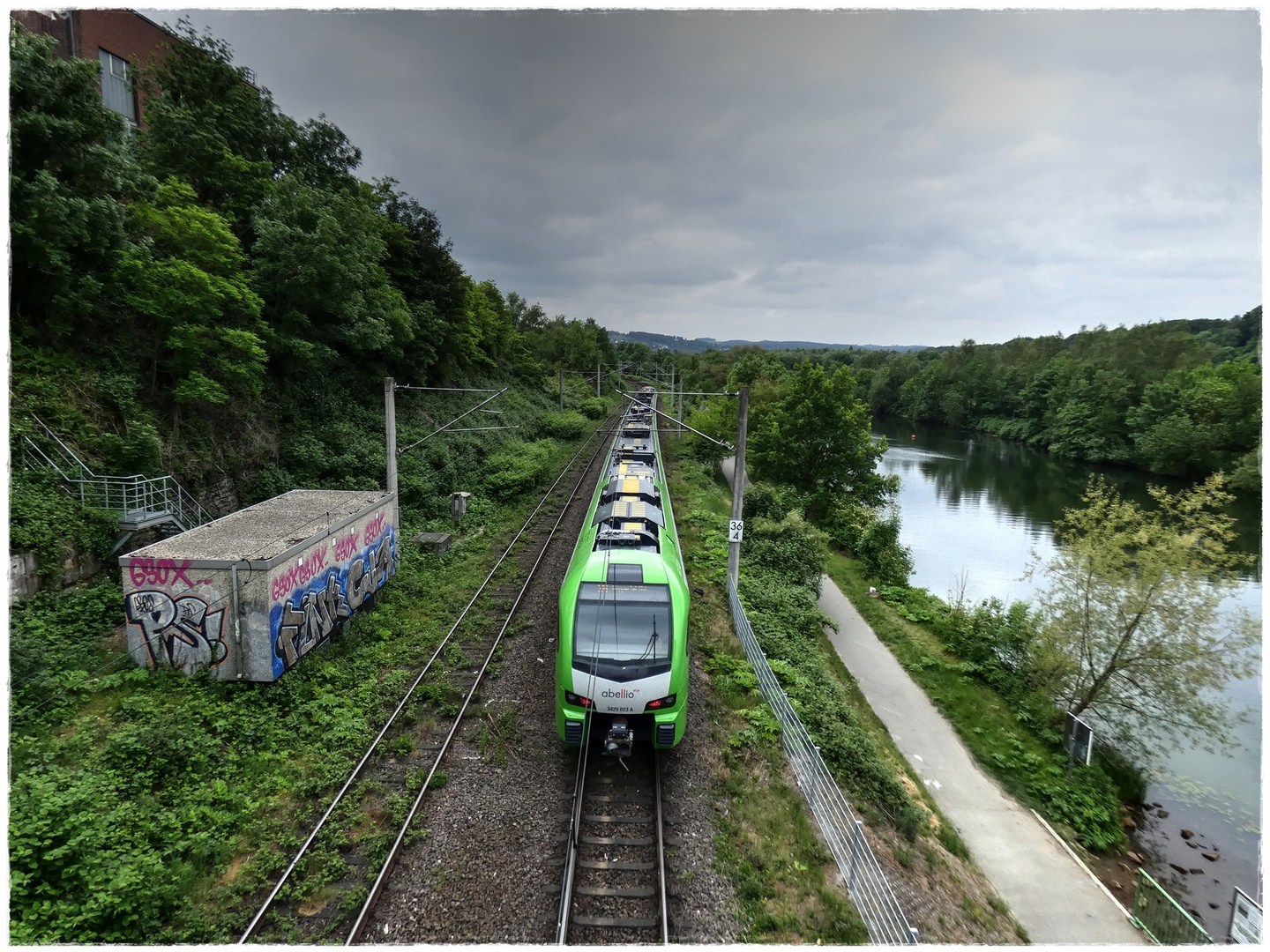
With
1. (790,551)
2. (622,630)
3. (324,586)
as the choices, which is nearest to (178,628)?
(324,586)

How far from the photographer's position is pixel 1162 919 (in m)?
7.87

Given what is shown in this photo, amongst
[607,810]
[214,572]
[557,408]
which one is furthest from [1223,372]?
[214,572]

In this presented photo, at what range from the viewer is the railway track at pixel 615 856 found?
609 centimetres

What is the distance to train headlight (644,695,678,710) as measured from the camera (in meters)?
7.89

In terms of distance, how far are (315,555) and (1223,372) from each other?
62879 millimetres

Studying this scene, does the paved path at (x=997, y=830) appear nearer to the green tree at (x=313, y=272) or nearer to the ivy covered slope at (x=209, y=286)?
the ivy covered slope at (x=209, y=286)

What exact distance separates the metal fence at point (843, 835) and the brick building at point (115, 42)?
93.1 feet

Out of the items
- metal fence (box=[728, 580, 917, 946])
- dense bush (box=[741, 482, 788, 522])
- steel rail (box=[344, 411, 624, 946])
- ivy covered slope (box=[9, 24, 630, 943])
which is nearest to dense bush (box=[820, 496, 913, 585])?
dense bush (box=[741, 482, 788, 522])

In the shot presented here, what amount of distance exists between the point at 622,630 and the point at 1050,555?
27.2 metres

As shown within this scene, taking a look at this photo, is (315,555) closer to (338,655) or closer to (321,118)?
(338,655)

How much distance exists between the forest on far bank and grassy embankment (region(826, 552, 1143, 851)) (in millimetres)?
9049

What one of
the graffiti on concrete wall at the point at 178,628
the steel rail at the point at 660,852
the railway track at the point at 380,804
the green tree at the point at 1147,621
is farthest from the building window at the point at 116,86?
the green tree at the point at 1147,621

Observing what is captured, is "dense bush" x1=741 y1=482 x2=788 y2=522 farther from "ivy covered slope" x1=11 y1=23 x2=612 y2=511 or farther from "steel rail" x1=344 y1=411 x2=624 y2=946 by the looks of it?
"ivy covered slope" x1=11 y1=23 x2=612 y2=511

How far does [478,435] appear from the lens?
29.1m
